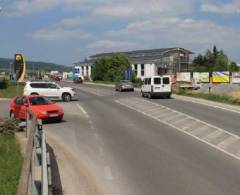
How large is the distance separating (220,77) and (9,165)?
2734 inches

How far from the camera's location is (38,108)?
24.0 m

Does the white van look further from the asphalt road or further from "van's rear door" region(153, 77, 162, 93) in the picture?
the asphalt road

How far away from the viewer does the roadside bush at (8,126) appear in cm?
1902

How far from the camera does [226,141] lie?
17.0 m

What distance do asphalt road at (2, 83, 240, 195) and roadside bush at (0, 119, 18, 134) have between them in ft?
4.48

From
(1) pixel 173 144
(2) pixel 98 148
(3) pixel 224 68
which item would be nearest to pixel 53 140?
(2) pixel 98 148

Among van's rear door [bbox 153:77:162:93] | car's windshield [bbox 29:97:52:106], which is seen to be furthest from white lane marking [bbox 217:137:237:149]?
van's rear door [bbox 153:77:162:93]

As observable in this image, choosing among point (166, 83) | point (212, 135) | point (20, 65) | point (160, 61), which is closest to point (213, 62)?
point (160, 61)

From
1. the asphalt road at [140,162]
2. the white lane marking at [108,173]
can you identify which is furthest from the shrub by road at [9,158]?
the white lane marking at [108,173]

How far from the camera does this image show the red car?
78.0ft

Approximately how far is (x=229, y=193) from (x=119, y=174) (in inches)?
113

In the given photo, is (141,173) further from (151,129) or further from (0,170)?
(151,129)

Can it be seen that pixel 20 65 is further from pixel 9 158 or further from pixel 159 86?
pixel 9 158

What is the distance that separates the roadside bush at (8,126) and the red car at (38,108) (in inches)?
156
